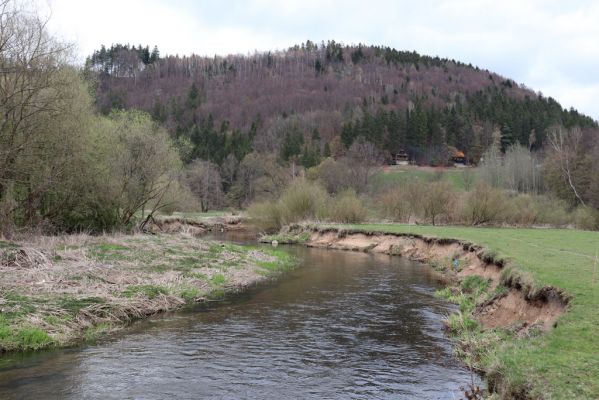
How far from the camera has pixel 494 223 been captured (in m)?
55.3

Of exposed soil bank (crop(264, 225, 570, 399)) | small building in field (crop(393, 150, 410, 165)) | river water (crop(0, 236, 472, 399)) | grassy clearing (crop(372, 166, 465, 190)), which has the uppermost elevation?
small building in field (crop(393, 150, 410, 165))

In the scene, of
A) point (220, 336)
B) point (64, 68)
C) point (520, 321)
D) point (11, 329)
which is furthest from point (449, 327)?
point (64, 68)

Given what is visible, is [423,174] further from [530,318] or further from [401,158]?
[530,318]

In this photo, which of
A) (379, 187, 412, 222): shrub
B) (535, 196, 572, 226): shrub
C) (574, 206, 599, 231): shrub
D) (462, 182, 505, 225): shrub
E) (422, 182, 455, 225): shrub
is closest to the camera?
(574, 206, 599, 231): shrub

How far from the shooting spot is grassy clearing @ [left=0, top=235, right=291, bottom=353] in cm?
1392

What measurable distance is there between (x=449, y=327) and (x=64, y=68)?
25311mm

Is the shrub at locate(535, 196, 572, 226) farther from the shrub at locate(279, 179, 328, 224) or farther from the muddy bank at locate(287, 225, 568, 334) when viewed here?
the shrub at locate(279, 179, 328, 224)

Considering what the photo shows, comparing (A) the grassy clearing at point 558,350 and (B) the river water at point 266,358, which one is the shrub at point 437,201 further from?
(A) the grassy clearing at point 558,350

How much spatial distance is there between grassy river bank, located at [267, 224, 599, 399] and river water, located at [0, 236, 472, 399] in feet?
3.37

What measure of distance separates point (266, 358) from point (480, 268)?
1587 cm

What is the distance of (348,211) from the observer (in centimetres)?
5959

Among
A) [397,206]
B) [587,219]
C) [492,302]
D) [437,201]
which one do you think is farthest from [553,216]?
[492,302]

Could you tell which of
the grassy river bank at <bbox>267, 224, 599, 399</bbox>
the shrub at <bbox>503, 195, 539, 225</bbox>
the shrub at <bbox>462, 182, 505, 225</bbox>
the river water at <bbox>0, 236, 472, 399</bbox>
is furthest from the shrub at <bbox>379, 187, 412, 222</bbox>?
the river water at <bbox>0, 236, 472, 399</bbox>

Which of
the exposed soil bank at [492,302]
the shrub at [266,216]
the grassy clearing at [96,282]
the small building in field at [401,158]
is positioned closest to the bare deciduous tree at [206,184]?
the shrub at [266,216]
